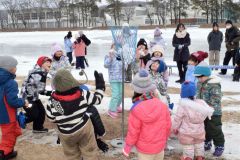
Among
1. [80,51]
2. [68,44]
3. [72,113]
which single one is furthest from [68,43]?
[72,113]

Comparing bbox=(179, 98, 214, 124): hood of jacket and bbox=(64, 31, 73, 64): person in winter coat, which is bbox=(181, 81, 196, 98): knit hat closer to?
bbox=(179, 98, 214, 124): hood of jacket

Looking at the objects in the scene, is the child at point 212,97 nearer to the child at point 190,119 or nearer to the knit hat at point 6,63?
the child at point 190,119

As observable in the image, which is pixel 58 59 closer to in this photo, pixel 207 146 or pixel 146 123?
pixel 207 146

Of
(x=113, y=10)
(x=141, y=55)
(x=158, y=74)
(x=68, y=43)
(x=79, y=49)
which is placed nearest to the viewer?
(x=158, y=74)

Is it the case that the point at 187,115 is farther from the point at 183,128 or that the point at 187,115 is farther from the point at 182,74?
the point at 182,74

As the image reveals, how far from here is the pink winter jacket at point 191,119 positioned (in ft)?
13.7

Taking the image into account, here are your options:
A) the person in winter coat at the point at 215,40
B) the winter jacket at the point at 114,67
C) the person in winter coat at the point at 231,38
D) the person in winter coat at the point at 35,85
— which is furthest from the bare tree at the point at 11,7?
the person in winter coat at the point at 35,85

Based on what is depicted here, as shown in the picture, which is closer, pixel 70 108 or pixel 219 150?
pixel 70 108

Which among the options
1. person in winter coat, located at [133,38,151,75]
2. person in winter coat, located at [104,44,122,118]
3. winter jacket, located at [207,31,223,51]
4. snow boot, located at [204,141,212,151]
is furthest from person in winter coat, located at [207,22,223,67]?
snow boot, located at [204,141,212,151]

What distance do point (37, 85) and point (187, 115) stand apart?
2.53 m

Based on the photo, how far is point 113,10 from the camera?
220 feet

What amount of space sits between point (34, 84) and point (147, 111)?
260cm

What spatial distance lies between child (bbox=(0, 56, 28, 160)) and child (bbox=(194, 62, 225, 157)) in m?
2.37

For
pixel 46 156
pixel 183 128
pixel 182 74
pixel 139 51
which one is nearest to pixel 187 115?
pixel 183 128
